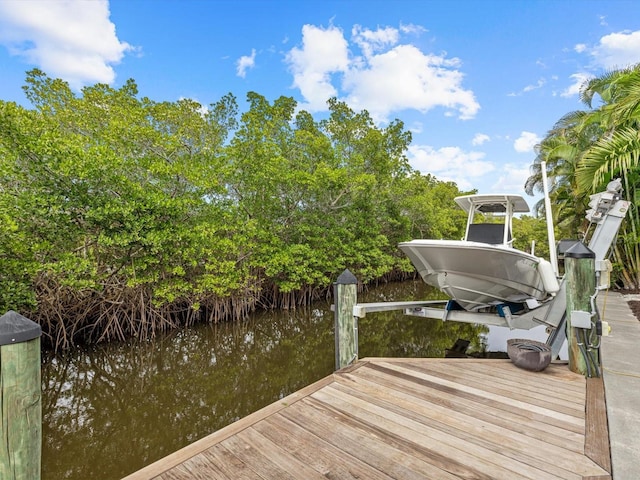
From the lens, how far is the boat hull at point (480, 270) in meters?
4.35

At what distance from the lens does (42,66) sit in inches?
302

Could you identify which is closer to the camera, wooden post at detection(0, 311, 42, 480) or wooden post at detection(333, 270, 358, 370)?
wooden post at detection(0, 311, 42, 480)

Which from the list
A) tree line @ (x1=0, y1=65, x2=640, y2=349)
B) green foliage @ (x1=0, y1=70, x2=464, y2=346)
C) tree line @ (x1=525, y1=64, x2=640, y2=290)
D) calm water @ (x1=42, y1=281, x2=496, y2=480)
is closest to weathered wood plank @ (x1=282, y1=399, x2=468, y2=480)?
calm water @ (x1=42, y1=281, x2=496, y2=480)

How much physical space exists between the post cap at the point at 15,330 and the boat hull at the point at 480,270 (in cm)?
457

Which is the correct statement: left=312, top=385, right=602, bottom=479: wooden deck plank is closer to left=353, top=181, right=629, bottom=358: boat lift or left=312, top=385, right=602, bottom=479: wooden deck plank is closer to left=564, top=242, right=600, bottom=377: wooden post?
left=353, top=181, right=629, bottom=358: boat lift

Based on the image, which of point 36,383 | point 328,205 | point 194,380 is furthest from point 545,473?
point 328,205

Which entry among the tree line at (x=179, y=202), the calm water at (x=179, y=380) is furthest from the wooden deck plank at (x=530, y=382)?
the tree line at (x=179, y=202)

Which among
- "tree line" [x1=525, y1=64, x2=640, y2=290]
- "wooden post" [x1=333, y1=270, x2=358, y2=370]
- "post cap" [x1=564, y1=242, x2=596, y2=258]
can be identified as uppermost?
"tree line" [x1=525, y1=64, x2=640, y2=290]

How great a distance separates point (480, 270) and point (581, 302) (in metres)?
1.72

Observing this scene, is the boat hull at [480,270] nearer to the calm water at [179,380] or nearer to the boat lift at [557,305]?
the boat lift at [557,305]

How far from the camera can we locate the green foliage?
17.1 feet

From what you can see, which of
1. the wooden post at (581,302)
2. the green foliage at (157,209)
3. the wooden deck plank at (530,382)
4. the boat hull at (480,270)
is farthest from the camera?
the green foliage at (157,209)

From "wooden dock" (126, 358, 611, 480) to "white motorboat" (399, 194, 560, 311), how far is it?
179cm

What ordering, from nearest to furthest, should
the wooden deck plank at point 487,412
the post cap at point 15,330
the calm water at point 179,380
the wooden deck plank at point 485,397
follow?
the post cap at point 15,330
the wooden deck plank at point 487,412
the wooden deck plank at point 485,397
the calm water at point 179,380
